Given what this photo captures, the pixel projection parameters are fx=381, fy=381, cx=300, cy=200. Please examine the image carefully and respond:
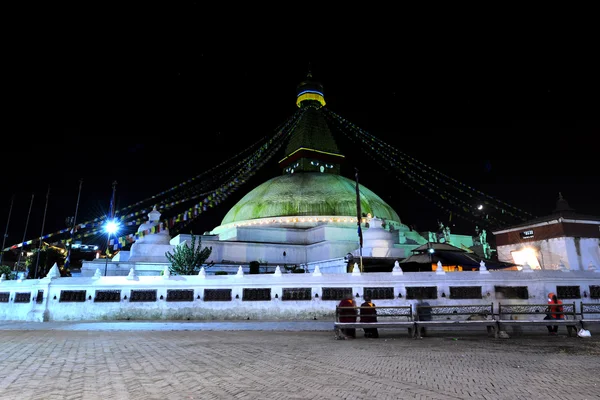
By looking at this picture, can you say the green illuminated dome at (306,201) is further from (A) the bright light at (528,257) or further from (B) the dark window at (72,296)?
(B) the dark window at (72,296)

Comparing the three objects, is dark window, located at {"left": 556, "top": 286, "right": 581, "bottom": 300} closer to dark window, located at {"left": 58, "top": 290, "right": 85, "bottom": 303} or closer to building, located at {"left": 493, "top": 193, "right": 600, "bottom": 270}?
building, located at {"left": 493, "top": 193, "right": 600, "bottom": 270}

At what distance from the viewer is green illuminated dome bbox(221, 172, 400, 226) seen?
42094mm

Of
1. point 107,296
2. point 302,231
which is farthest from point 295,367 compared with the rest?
point 302,231

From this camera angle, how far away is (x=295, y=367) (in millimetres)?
8297

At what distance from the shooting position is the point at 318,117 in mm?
55500

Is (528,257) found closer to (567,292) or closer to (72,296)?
(567,292)

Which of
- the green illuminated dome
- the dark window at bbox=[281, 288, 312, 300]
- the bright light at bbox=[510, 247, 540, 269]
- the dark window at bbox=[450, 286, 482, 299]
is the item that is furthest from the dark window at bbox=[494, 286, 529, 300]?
the green illuminated dome

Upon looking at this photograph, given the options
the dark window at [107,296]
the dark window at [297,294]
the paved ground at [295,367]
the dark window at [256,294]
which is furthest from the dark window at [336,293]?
the dark window at [107,296]

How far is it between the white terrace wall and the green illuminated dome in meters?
21.5

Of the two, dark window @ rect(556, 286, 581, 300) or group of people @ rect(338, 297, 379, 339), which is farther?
dark window @ rect(556, 286, 581, 300)

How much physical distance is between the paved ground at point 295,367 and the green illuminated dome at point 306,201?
28071mm

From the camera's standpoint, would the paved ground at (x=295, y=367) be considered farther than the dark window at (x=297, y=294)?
No

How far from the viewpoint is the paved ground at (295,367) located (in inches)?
249

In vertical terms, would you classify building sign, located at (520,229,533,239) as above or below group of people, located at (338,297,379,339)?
above
